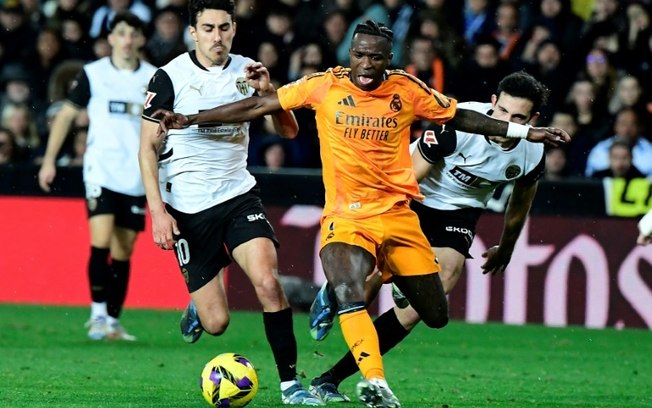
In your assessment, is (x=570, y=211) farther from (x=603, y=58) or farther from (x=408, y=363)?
(x=408, y=363)

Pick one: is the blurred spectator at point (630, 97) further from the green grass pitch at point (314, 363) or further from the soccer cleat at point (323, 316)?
the soccer cleat at point (323, 316)

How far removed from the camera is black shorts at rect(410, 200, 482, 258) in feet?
30.3

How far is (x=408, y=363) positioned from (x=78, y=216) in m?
5.04

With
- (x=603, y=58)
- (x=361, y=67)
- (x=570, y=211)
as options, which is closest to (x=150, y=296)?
(x=570, y=211)

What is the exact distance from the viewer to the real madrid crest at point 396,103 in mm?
7812

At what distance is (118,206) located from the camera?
11.8 m

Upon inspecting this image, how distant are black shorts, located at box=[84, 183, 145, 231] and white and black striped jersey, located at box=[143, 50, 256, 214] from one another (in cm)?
301

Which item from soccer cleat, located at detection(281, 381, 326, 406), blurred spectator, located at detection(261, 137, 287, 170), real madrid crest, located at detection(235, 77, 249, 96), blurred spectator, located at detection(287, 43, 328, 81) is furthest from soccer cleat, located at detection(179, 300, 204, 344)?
blurred spectator, located at detection(287, 43, 328, 81)

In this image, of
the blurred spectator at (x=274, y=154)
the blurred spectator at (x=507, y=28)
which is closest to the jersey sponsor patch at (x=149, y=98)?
the blurred spectator at (x=274, y=154)

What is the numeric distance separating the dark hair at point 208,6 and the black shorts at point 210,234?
3.62 ft

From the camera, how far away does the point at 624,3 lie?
16031 mm

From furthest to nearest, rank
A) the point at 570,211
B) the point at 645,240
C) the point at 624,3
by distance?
the point at 624,3 → the point at 570,211 → the point at 645,240

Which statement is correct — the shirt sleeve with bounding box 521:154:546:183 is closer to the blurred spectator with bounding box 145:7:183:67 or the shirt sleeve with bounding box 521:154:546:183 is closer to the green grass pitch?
the green grass pitch

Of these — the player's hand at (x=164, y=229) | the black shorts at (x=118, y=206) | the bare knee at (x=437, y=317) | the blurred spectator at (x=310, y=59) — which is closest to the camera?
the bare knee at (x=437, y=317)
